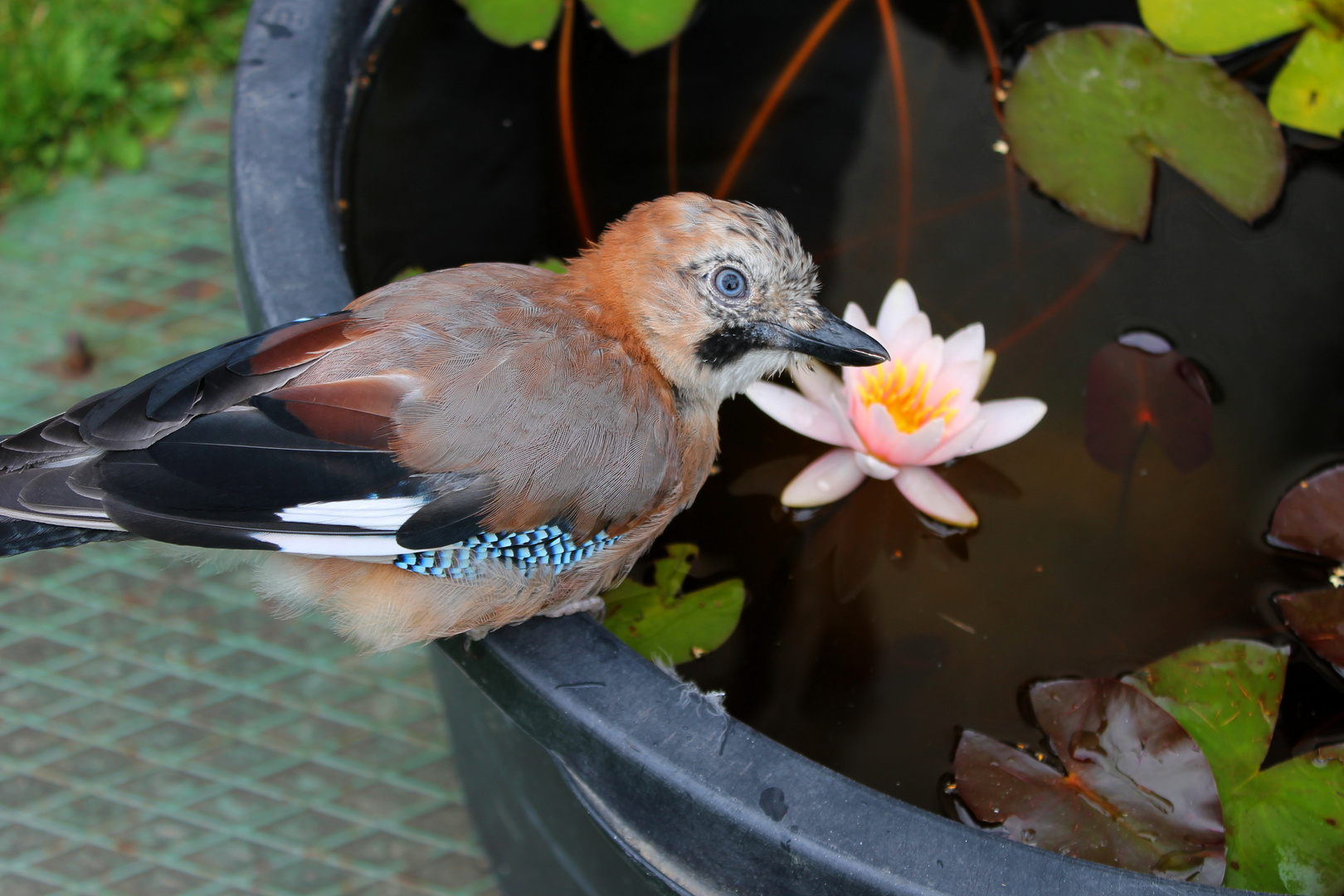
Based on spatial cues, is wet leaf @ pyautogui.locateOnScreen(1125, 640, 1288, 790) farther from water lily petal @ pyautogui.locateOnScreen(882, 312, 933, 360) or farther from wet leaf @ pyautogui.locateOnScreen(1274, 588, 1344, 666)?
water lily petal @ pyautogui.locateOnScreen(882, 312, 933, 360)

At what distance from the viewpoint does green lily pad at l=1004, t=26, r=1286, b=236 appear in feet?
7.23

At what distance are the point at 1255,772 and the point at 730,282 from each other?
973 mm

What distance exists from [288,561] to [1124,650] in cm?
123

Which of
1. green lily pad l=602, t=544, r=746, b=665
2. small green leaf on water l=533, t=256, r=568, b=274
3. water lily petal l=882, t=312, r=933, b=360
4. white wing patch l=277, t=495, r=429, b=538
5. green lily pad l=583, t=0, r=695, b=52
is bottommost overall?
green lily pad l=602, t=544, r=746, b=665

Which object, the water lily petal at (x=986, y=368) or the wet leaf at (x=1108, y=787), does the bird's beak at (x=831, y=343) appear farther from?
the wet leaf at (x=1108, y=787)

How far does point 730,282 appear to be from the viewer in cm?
167

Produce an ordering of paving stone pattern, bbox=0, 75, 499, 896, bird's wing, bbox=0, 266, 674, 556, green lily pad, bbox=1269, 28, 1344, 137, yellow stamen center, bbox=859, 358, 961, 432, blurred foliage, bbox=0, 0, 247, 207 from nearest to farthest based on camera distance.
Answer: bird's wing, bbox=0, 266, 674, 556
yellow stamen center, bbox=859, 358, 961, 432
green lily pad, bbox=1269, 28, 1344, 137
paving stone pattern, bbox=0, 75, 499, 896
blurred foliage, bbox=0, 0, 247, 207

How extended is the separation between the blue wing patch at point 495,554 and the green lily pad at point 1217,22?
155 centimetres

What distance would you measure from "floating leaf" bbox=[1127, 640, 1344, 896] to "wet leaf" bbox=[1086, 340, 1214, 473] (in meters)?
0.40

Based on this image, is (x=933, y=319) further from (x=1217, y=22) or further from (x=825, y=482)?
(x=1217, y=22)

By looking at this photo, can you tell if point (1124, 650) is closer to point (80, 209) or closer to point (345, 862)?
point (345, 862)

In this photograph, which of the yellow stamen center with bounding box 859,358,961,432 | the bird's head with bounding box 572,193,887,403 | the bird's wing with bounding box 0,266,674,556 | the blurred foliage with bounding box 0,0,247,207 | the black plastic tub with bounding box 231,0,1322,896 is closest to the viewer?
the black plastic tub with bounding box 231,0,1322,896

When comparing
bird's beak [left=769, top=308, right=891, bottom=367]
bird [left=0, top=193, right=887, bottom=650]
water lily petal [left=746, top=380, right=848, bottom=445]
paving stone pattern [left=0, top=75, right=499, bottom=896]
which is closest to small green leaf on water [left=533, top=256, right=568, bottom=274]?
bird [left=0, top=193, right=887, bottom=650]

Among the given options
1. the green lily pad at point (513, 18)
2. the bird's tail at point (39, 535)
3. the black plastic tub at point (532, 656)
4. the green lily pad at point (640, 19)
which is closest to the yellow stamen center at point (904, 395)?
the black plastic tub at point (532, 656)
